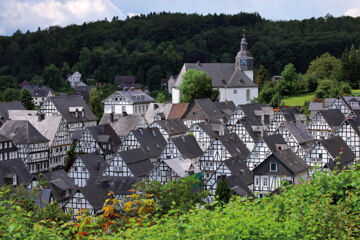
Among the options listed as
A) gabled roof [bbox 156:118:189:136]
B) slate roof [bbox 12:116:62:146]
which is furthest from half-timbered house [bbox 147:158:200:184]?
slate roof [bbox 12:116:62:146]

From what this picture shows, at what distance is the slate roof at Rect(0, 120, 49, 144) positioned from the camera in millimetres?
61562

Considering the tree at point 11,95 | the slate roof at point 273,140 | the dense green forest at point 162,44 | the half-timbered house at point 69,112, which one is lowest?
the slate roof at point 273,140

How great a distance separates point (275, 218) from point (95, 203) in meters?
28.7

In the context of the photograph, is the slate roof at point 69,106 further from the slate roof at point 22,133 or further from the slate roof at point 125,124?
the slate roof at point 22,133

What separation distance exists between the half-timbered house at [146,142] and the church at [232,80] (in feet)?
102

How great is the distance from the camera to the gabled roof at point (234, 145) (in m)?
53.4

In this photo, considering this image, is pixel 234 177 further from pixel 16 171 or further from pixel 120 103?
pixel 120 103

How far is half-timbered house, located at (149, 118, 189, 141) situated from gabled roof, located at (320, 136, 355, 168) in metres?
19.5

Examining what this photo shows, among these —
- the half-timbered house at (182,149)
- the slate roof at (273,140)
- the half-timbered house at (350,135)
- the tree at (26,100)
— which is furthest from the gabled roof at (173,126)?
the tree at (26,100)

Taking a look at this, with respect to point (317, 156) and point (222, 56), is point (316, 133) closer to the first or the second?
point (317, 156)

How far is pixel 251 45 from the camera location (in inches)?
6407

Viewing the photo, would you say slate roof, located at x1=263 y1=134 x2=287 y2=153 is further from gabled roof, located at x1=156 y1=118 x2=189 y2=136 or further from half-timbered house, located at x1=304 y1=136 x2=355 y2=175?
gabled roof, located at x1=156 y1=118 x2=189 y2=136

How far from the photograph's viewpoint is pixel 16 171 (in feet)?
168

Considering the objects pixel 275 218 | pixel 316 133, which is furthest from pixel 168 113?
pixel 275 218
